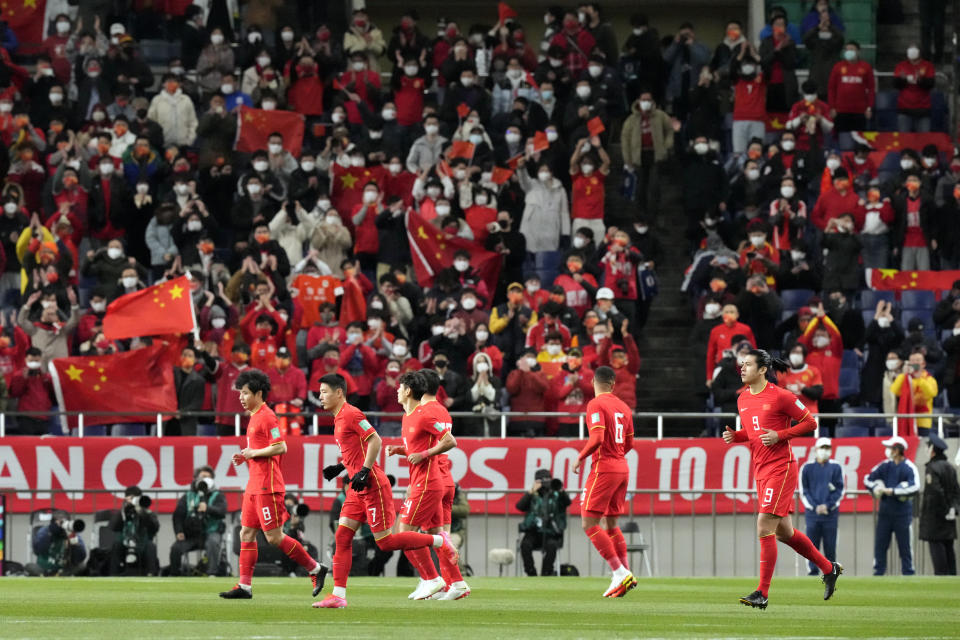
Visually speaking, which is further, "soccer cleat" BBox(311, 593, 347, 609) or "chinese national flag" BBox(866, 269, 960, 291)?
"chinese national flag" BBox(866, 269, 960, 291)

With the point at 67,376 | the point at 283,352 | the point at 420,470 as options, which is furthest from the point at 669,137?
the point at 420,470

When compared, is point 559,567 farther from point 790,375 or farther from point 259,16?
point 259,16

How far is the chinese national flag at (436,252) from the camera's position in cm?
2806

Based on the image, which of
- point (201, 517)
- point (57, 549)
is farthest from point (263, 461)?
point (57, 549)

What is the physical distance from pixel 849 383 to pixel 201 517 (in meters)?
9.15

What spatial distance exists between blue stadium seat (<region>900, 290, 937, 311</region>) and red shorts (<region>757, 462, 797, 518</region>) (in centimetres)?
1391

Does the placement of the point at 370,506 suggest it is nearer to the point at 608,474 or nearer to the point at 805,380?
the point at 608,474

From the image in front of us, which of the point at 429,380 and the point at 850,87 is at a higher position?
the point at 850,87

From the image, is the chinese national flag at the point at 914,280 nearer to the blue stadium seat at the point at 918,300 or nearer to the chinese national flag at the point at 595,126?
the blue stadium seat at the point at 918,300

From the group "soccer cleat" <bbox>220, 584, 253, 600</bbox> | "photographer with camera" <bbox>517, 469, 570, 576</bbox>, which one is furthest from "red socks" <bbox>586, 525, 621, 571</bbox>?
"photographer with camera" <bbox>517, 469, 570, 576</bbox>

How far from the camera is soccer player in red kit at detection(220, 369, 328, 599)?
15.5 meters

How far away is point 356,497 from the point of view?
589 inches

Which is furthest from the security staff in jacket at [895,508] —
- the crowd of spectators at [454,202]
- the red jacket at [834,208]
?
the red jacket at [834,208]

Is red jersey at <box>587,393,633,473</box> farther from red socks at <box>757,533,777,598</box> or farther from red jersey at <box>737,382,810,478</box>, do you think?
red socks at <box>757,533,777,598</box>
